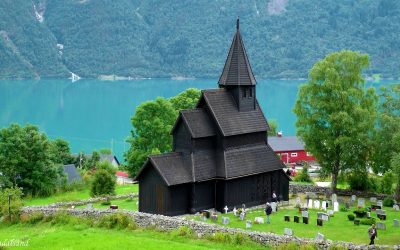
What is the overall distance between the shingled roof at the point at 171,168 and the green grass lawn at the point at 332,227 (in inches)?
95.0

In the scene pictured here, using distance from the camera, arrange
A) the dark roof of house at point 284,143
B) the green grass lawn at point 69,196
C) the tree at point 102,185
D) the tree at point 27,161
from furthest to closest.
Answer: the dark roof of house at point 284,143 → the tree at point 27,161 → the green grass lawn at point 69,196 → the tree at point 102,185

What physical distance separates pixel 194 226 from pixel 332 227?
776 cm

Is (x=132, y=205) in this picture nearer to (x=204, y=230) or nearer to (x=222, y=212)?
(x=222, y=212)

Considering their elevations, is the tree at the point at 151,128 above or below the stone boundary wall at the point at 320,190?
above

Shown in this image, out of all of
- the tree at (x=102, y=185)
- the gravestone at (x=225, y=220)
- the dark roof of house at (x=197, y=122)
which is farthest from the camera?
the tree at (x=102, y=185)

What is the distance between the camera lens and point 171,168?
38062 millimetres

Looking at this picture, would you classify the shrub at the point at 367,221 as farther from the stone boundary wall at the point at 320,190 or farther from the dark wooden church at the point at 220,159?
the stone boundary wall at the point at 320,190

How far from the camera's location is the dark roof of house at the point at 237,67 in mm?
41438

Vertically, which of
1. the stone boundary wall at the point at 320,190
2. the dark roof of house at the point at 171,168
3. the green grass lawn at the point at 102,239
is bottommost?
the green grass lawn at the point at 102,239

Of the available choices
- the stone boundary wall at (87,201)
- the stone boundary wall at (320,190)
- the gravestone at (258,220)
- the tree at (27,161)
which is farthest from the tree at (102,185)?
the gravestone at (258,220)

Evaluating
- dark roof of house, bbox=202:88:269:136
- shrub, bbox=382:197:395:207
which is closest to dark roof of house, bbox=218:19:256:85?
dark roof of house, bbox=202:88:269:136

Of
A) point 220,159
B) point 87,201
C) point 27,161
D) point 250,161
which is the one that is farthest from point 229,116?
point 27,161

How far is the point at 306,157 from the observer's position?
83312 millimetres

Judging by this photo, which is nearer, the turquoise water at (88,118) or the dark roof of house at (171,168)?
the dark roof of house at (171,168)
